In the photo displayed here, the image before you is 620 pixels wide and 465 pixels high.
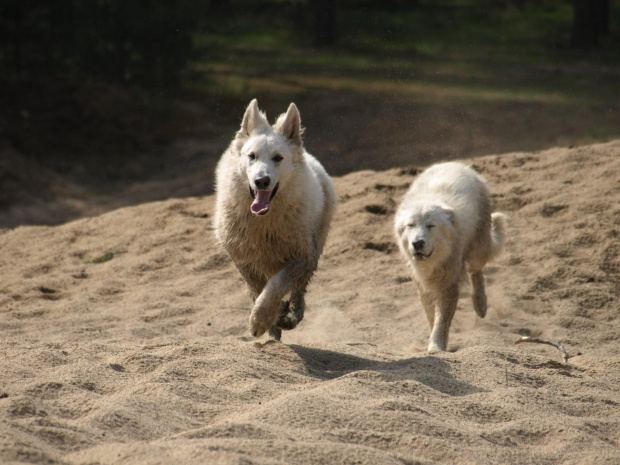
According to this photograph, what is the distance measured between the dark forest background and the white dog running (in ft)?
25.2

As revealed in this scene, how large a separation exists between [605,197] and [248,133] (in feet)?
17.4

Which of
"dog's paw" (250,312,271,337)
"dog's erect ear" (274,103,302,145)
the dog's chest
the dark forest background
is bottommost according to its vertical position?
the dark forest background

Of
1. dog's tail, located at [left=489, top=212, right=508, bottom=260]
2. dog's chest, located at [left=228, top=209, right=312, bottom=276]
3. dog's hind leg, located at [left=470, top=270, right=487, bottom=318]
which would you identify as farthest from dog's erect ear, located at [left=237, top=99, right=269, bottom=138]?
dog's tail, located at [left=489, top=212, right=508, bottom=260]

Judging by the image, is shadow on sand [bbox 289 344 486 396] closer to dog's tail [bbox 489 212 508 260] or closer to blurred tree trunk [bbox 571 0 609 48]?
dog's tail [bbox 489 212 508 260]

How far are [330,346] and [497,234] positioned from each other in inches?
119

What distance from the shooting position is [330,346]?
6648 mm

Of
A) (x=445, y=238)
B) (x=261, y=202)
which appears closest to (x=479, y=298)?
(x=445, y=238)

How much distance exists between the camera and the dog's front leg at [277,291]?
20.1ft

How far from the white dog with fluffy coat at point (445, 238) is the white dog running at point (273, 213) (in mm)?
1022

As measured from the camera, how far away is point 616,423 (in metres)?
5.10

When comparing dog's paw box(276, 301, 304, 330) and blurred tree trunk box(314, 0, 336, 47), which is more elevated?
blurred tree trunk box(314, 0, 336, 47)

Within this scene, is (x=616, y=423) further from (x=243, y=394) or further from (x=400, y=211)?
(x=400, y=211)

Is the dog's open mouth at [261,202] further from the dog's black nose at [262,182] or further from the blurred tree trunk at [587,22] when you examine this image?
the blurred tree trunk at [587,22]

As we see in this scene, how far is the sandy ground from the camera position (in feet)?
14.4
